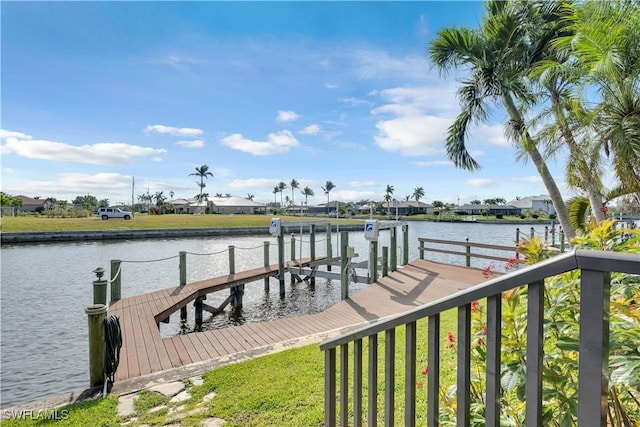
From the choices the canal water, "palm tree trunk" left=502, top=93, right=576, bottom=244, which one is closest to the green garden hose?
the canal water

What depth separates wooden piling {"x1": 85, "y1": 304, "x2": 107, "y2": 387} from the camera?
3.97 metres

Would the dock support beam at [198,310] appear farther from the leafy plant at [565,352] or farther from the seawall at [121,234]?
the seawall at [121,234]

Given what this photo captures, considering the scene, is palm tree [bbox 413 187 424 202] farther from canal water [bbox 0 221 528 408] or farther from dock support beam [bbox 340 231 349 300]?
dock support beam [bbox 340 231 349 300]

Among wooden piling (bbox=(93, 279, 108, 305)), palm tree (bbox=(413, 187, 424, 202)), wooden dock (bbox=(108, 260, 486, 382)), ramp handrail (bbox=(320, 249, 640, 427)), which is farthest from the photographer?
palm tree (bbox=(413, 187, 424, 202))

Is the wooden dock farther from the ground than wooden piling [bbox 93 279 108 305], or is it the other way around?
wooden piling [bbox 93 279 108 305]

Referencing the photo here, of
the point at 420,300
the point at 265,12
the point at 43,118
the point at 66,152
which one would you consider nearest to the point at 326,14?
the point at 265,12

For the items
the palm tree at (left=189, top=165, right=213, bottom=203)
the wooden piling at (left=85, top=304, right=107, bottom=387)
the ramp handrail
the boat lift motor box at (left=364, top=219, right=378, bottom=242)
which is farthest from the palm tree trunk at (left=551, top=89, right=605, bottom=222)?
the palm tree at (left=189, top=165, right=213, bottom=203)

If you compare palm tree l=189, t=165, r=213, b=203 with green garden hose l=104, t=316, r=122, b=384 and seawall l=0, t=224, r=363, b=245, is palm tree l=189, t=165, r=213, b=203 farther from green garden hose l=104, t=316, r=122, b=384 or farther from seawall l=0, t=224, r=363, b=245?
green garden hose l=104, t=316, r=122, b=384

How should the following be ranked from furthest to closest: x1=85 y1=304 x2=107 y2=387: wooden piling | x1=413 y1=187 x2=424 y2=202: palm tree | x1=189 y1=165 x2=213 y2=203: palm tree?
1. x1=413 y1=187 x2=424 y2=202: palm tree
2. x1=189 y1=165 x2=213 y2=203: palm tree
3. x1=85 y1=304 x2=107 y2=387: wooden piling

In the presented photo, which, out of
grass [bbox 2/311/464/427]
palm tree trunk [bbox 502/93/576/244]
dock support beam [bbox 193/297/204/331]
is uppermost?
palm tree trunk [bbox 502/93/576/244]

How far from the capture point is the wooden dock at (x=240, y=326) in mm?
4867

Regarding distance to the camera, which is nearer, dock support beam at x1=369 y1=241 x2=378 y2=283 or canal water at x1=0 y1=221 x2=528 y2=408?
canal water at x1=0 y1=221 x2=528 y2=408

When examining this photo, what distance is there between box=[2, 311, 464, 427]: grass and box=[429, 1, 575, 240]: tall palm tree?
24.2ft

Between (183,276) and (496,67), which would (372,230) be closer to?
(183,276)
